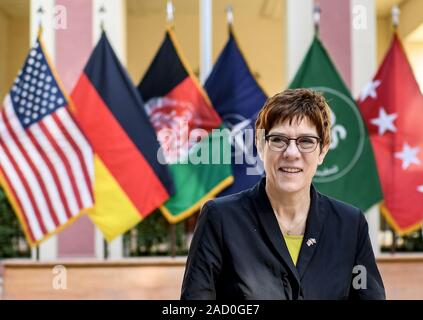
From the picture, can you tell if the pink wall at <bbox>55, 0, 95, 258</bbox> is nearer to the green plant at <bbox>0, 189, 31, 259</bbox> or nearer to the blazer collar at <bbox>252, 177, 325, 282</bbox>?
the green plant at <bbox>0, 189, 31, 259</bbox>

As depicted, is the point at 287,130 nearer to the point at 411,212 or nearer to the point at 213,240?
the point at 213,240

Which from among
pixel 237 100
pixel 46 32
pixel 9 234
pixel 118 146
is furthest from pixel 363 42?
pixel 9 234

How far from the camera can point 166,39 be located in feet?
19.2

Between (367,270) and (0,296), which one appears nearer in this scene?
(367,270)

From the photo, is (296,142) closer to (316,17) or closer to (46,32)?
(316,17)

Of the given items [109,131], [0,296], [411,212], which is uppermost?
[109,131]

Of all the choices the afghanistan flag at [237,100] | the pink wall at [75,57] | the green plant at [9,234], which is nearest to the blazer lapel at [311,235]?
the afghanistan flag at [237,100]

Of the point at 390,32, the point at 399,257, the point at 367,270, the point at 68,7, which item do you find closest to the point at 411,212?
the point at 399,257

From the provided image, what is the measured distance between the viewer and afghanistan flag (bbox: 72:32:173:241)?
18.7 ft

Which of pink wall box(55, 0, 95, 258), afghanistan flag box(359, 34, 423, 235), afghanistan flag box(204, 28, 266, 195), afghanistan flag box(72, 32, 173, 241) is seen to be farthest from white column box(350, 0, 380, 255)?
pink wall box(55, 0, 95, 258)

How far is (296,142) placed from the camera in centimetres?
184

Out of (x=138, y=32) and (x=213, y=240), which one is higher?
(x=138, y=32)

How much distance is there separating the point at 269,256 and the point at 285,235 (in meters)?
0.11
